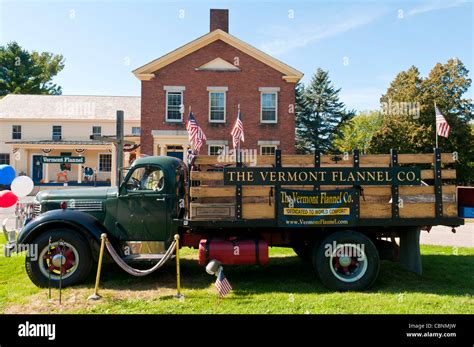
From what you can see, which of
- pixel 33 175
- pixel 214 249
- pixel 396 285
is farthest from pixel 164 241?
pixel 33 175

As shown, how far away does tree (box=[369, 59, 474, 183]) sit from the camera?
1177 inches

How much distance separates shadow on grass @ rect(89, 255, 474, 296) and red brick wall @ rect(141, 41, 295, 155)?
46.9ft

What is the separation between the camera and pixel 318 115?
1476 inches

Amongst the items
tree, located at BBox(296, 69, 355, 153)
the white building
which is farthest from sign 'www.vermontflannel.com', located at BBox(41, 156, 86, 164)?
tree, located at BBox(296, 69, 355, 153)

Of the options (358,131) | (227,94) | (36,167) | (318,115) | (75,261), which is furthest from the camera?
(358,131)

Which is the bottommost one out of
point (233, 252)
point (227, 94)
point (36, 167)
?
point (233, 252)

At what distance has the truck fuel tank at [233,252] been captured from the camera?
18.5ft

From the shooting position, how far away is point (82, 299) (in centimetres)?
511

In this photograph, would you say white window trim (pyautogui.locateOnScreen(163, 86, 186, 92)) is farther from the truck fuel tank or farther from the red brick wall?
the truck fuel tank

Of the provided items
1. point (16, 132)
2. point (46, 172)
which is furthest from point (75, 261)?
point (16, 132)

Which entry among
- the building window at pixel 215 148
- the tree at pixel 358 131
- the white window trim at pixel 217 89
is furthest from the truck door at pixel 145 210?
the tree at pixel 358 131

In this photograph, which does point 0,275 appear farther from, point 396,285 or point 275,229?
point 396,285

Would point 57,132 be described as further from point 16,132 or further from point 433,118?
point 433,118

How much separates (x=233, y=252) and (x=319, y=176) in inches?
72.5
